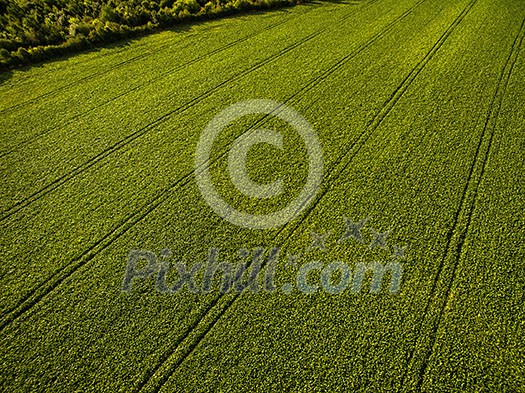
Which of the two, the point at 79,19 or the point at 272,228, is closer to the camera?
the point at 272,228

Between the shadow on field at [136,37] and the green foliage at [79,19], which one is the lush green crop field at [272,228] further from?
the green foliage at [79,19]

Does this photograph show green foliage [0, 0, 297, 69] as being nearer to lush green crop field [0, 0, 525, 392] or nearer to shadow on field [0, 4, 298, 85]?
shadow on field [0, 4, 298, 85]

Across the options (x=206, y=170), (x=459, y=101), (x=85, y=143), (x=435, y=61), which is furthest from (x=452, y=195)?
(x=85, y=143)

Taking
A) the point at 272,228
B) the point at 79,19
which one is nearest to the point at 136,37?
the point at 79,19

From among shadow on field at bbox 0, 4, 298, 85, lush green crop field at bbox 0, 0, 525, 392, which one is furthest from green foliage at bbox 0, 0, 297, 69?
lush green crop field at bbox 0, 0, 525, 392

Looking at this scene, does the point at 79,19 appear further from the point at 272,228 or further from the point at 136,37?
the point at 272,228

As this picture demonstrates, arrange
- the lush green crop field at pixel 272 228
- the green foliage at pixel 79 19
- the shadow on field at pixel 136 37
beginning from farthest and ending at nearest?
1. the green foliage at pixel 79 19
2. the shadow on field at pixel 136 37
3. the lush green crop field at pixel 272 228

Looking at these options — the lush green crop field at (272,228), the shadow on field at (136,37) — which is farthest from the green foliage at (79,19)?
the lush green crop field at (272,228)

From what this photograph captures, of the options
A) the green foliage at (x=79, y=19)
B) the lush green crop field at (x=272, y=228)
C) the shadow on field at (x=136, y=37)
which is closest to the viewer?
the lush green crop field at (x=272, y=228)

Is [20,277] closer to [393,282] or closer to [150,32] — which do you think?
[393,282]
